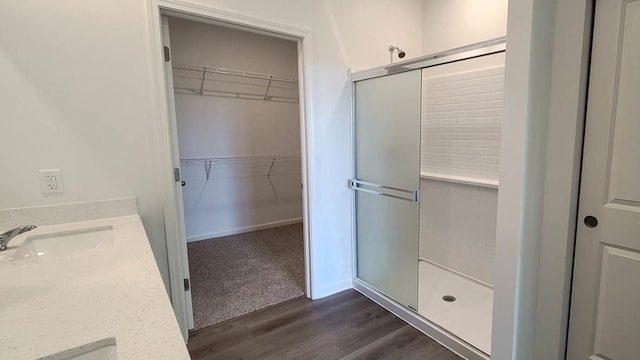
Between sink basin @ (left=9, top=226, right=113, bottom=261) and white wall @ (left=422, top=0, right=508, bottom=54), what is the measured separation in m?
3.04

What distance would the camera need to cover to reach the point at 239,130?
4340mm

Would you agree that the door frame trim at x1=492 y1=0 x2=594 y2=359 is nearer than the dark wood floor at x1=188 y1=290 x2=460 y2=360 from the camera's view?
Yes

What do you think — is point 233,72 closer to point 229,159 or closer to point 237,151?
point 237,151

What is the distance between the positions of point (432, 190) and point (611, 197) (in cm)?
162

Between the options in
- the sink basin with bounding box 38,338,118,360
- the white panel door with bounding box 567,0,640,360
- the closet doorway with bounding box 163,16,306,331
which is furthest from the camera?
the closet doorway with bounding box 163,16,306,331

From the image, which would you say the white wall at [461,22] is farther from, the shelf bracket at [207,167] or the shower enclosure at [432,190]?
the shelf bracket at [207,167]

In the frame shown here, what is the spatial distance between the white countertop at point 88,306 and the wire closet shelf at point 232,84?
3009 millimetres

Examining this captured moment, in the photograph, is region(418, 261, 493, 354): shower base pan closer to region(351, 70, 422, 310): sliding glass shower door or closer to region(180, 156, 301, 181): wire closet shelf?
region(351, 70, 422, 310): sliding glass shower door

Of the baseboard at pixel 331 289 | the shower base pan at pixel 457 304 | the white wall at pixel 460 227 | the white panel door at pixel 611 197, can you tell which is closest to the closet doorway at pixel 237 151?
the baseboard at pixel 331 289

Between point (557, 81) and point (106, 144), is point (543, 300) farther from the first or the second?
point (106, 144)

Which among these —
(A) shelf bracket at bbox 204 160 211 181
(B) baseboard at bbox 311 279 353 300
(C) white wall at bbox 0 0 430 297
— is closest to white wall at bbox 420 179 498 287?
(B) baseboard at bbox 311 279 353 300

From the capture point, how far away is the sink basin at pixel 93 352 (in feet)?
2.23

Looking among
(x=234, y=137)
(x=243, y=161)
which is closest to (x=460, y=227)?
(x=243, y=161)

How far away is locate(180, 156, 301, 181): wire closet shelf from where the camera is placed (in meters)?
4.08
